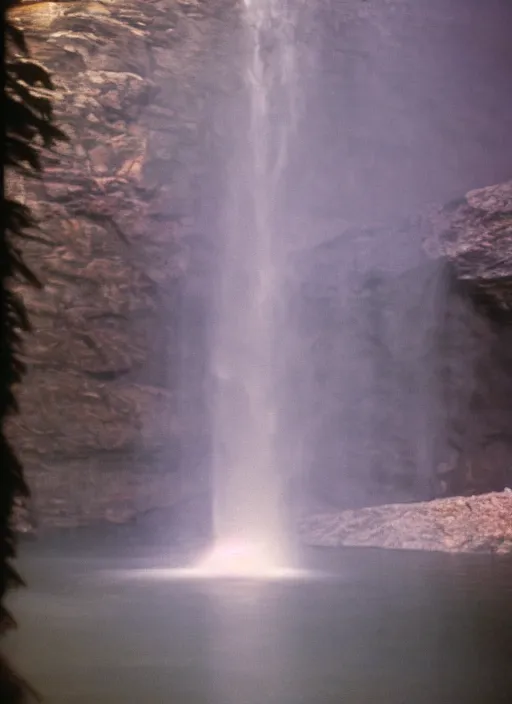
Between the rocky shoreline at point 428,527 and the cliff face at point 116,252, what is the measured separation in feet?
7.08

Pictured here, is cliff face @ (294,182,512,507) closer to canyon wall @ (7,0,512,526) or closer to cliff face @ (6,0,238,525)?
canyon wall @ (7,0,512,526)

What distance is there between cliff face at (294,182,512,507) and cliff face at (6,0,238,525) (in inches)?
63.1

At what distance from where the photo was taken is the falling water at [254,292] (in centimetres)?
1045

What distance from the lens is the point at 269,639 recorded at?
355 centimetres

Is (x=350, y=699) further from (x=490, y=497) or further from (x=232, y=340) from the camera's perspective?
(x=232, y=340)

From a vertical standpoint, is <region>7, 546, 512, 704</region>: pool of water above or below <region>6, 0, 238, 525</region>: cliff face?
below

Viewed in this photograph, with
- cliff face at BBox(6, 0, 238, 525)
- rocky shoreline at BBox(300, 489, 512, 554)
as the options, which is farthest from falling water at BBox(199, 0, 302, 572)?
rocky shoreline at BBox(300, 489, 512, 554)

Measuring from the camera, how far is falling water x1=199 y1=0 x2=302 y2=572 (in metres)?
10.4

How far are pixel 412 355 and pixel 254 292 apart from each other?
210cm

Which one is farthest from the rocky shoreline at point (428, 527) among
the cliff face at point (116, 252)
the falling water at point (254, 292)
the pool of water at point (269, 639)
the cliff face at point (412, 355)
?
the pool of water at point (269, 639)

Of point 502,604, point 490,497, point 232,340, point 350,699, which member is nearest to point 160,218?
point 232,340

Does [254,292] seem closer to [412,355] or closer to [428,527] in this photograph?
[412,355]

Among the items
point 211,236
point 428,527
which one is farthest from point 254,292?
point 428,527

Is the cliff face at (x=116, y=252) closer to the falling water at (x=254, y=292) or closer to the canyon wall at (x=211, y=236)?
the canyon wall at (x=211, y=236)
